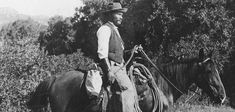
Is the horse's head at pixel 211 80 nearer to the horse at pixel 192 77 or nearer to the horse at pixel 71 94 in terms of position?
the horse at pixel 192 77

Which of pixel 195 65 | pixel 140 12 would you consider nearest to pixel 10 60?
pixel 195 65

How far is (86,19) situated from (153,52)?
2143 cm

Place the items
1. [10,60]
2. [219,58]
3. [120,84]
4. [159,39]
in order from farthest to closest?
1. [159,39]
2. [219,58]
3. [10,60]
4. [120,84]

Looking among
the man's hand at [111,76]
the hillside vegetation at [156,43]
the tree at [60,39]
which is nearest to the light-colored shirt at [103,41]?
the man's hand at [111,76]

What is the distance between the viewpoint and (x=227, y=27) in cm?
2900

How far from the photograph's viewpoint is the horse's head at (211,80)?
743 cm

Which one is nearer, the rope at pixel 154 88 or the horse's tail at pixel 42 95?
the rope at pixel 154 88

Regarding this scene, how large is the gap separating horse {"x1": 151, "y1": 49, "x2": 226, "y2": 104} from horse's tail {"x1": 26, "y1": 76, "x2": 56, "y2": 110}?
2.09 m

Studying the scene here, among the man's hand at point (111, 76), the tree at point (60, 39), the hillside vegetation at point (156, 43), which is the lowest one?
the tree at point (60, 39)

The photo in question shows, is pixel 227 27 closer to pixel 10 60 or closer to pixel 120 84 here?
pixel 10 60

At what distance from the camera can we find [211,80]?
744cm

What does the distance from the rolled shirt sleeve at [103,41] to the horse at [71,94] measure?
909mm

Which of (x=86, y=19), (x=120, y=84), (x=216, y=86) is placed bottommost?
(x=86, y=19)

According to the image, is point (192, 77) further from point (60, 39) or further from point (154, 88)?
point (60, 39)
